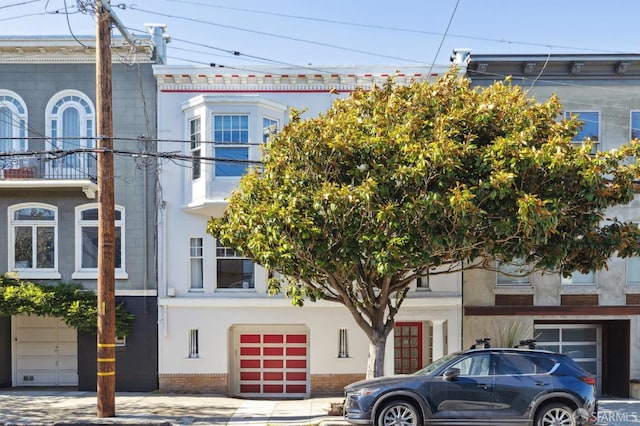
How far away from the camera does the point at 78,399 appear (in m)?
13.9

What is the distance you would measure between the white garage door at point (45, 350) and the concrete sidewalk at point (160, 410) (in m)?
1.43

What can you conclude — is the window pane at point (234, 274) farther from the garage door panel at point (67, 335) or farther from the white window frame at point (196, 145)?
the garage door panel at point (67, 335)

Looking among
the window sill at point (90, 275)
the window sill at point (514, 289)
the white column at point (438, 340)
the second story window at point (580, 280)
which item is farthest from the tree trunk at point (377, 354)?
the window sill at point (90, 275)

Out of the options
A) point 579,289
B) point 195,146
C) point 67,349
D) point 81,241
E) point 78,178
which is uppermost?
point 195,146

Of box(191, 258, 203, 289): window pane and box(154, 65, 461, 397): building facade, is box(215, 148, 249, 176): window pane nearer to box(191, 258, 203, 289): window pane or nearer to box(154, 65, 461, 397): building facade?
box(154, 65, 461, 397): building facade

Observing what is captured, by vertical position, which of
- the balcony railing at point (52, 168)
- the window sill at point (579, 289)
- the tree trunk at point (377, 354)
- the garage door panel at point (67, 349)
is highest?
the balcony railing at point (52, 168)

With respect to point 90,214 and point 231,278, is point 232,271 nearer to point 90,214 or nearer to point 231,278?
point 231,278

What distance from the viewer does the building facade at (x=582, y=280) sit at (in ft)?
49.9

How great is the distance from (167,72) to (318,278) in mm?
7435

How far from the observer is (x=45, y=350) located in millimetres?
16516

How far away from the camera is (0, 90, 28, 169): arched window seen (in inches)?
597

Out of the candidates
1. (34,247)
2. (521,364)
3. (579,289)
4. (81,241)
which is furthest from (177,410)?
(579,289)

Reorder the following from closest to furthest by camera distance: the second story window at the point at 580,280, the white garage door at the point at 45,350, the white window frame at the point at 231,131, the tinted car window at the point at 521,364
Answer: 1. the tinted car window at the point at 521,364
2. the white window frame at the point at 231,131
3. the second story window at the point at 580,280
4. the white garage door at the point at 45,350

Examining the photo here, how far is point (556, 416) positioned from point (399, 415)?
2736mm
